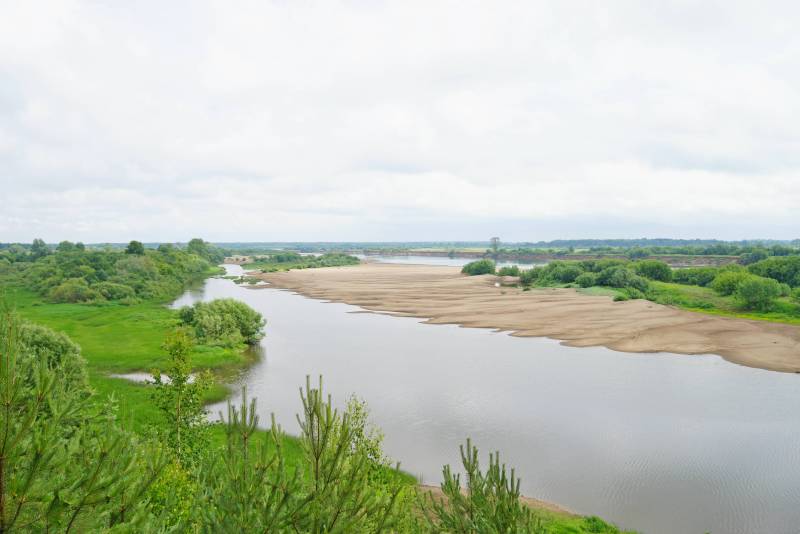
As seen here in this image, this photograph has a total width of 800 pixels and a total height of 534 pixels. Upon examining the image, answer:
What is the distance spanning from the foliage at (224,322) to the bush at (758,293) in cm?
6131

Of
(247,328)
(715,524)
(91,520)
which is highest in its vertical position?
(91,520)

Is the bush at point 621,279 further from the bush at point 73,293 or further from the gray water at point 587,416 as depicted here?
the bush at point 73,293

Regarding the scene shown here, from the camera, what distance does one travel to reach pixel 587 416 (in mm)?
29766

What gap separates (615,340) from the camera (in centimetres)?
5031

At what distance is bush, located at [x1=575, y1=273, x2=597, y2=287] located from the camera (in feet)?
285

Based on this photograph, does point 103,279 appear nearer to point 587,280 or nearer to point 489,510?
point 587,280

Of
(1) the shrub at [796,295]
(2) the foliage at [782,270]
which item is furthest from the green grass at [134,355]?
(2) the foliage at [782,270]

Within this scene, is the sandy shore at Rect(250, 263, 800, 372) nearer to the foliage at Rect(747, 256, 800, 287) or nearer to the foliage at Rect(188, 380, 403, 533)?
the foliage at Rect(747, 256, 800, 287)

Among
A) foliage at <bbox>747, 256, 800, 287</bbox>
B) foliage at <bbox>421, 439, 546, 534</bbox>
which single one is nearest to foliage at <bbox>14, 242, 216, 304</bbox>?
foliage at <bbox>421, 439, 546, 534</bbox>

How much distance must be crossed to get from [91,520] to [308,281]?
358ft

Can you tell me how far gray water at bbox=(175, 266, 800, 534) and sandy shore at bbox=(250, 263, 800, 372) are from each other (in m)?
4.04

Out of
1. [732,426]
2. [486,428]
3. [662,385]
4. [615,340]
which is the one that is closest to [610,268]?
[615,340]

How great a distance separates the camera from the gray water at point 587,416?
20.7m

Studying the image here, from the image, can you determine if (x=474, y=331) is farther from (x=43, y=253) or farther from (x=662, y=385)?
(x=43, y=253)
